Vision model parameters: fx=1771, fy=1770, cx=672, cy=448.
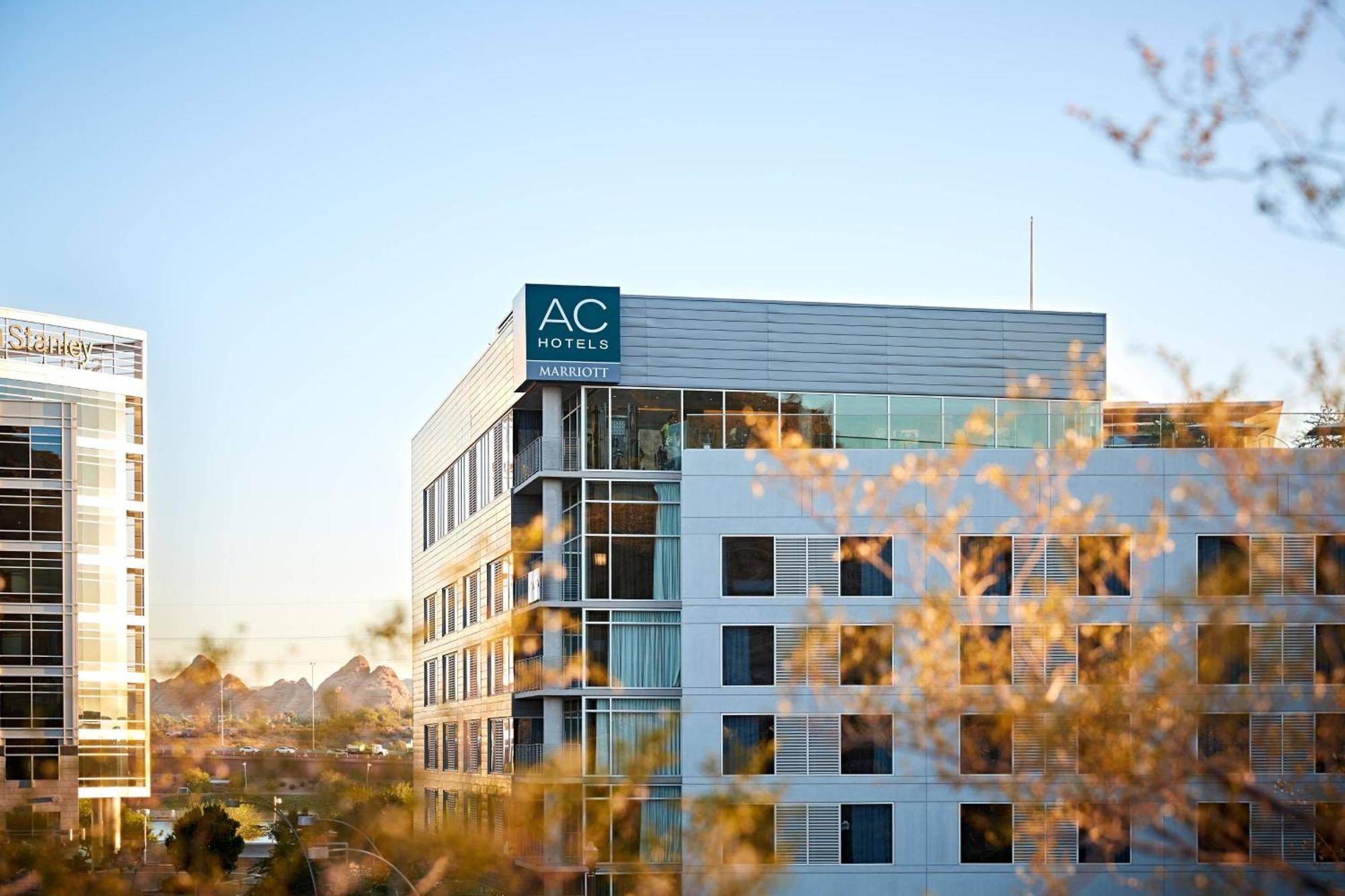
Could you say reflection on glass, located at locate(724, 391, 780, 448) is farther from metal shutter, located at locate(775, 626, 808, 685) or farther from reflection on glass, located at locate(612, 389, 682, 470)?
metal shutter, located at locate(775, 626, 808, 685)

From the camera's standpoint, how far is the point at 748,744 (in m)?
46.3

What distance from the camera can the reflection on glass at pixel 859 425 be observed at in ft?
160

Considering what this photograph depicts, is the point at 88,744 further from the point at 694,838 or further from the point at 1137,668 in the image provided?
the point at 1137,668

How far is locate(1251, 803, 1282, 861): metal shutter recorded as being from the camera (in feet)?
146

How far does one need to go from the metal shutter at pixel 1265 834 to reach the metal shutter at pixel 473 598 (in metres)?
25.4

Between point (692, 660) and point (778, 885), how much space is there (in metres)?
6.21

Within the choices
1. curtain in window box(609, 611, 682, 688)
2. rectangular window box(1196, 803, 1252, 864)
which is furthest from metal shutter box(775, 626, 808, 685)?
rectangular window box(1196, 803, 1252, 864)

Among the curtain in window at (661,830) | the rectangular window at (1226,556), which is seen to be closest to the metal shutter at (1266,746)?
the rectangular window at (1226,556)

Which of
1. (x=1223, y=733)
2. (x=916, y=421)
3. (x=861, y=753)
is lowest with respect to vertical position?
(x=861, y=753)

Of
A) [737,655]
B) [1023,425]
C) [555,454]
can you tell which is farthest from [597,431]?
[1023,425]

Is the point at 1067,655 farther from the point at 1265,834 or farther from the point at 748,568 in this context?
the point at 748,568

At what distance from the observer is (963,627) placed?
144ft

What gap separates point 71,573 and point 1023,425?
47791mm

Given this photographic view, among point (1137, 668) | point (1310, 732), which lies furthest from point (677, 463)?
point (1137, 668)
